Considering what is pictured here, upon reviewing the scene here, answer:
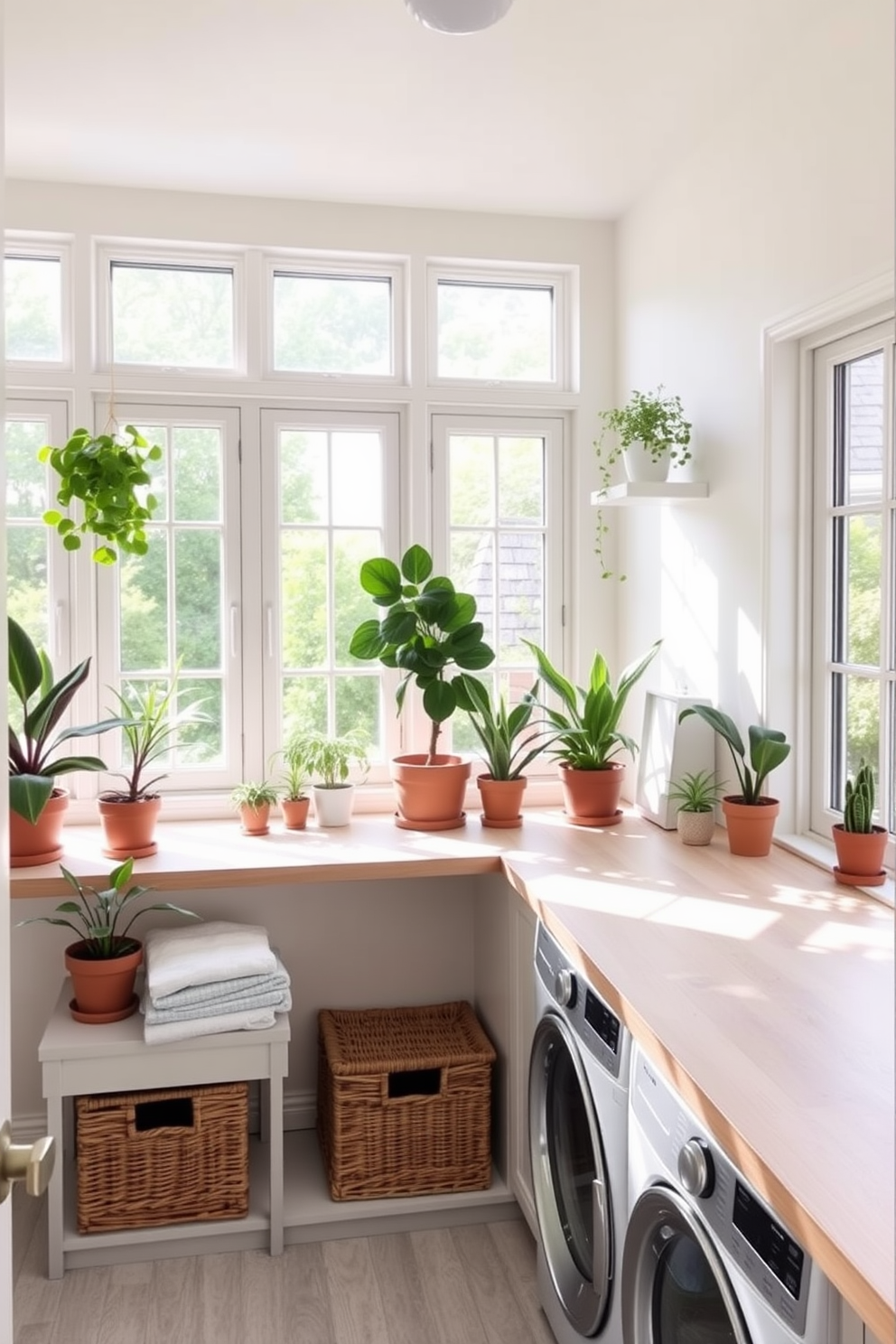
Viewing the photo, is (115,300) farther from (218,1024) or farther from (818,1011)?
(818,1011)

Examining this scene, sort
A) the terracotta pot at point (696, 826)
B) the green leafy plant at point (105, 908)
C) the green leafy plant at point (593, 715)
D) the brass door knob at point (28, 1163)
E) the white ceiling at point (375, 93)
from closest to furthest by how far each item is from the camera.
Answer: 1. the brass door knob at point (28, 1163)
2. the white ceiling at point (375, 93)
3. the green leafy plant at point (105, 908)
4. the terracotta pot at point (696, 826)
5. the green leafy plant at point (593, 715)

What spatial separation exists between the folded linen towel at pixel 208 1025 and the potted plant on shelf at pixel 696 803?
104 cm

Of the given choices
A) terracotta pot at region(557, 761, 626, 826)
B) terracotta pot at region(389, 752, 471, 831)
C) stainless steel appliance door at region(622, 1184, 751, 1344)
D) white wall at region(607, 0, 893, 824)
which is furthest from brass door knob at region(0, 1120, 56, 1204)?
terracotta pot at region(557, 761, 626, 826)

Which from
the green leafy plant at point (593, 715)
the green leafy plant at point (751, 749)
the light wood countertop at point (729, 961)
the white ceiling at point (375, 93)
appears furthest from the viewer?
the green leafy plant at point (593, 715)

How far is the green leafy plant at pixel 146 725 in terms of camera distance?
108 inches

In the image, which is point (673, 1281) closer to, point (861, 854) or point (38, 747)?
point (861, 854)

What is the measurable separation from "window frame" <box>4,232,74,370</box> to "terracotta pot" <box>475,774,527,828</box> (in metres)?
1.62

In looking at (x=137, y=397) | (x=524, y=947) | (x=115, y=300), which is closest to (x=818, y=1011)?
(x=524, y=947)

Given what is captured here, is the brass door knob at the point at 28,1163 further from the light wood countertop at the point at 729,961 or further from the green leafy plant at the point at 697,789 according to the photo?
the green leafy plant at the point at 697,789

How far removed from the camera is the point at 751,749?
240 centimetres

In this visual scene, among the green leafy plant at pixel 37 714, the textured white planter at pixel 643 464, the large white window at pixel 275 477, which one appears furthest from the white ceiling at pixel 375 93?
the green leafy plant at pixel 37 714

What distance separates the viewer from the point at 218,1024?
2428 mm

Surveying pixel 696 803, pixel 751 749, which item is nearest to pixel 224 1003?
pixel 696 803

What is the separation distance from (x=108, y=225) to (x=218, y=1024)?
2.11m
